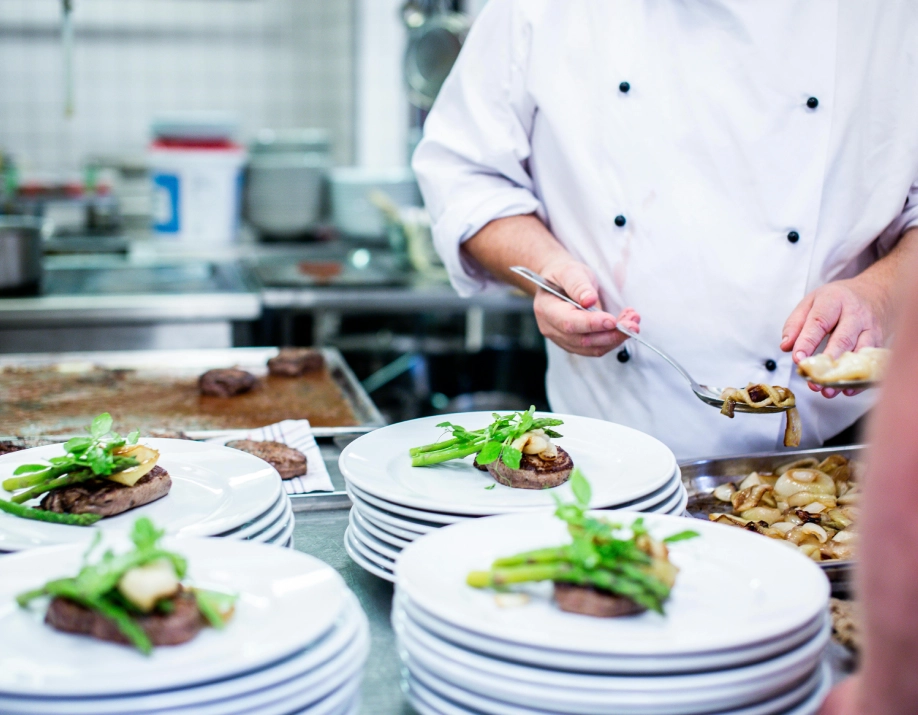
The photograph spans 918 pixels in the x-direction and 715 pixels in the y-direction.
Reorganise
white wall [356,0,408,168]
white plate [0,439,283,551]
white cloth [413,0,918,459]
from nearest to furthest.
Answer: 1. white plate [0,439,283,551]
2. white cloth [413,0,918,459]
3. white wall [356,0,408,168]

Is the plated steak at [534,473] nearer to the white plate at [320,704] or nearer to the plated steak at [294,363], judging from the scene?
the white plate at [320,704]

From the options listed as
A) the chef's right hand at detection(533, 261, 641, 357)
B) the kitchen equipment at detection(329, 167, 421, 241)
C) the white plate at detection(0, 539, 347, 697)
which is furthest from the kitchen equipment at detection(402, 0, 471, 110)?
the white plate at detection(0, 539, 347, 697)

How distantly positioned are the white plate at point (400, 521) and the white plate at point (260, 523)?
0.10 meters

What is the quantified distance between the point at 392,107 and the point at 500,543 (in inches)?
→ 206

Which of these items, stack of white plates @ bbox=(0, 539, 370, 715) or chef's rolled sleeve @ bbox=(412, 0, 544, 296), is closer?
stack of white plates @ bbox=(0, 539, 370, 715)

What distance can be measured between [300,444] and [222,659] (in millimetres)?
981

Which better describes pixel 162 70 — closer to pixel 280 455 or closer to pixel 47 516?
pixel 280 455

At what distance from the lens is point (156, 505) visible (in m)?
1.16

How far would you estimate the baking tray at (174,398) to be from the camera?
1967 mm

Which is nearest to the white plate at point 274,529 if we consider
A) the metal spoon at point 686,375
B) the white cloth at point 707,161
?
the metal spoon at point 686,375

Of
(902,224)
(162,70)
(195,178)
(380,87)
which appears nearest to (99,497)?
(902,224)

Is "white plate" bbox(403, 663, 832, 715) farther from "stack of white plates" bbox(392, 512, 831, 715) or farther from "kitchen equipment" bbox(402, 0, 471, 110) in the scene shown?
"kitchen equipment" bbox(402, 0, 471, 110)

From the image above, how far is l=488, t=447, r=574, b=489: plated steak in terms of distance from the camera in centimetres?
122

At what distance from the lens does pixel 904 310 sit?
0.62 m
